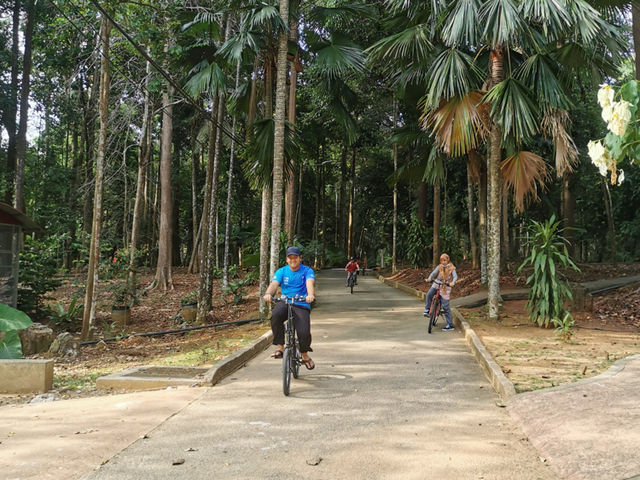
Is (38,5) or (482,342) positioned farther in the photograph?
(38,5)

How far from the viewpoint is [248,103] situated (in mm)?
17109

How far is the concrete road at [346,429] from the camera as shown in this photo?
4.23 metres

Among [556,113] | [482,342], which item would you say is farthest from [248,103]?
[482,342]

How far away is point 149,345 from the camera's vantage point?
12.1 meters

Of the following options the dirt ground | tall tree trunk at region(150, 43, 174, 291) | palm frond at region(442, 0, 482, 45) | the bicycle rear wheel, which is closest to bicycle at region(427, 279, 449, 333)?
the dirt ground

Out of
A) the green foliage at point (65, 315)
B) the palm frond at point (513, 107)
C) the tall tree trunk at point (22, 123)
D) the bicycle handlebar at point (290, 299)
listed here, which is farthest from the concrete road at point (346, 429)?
the tall tree trunk at point (22, 123)

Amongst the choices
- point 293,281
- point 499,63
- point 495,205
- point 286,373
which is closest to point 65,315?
point 293,281

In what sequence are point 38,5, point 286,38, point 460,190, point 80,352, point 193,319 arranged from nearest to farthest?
point 80,352 → point 286,38 → point 193,319 → point 38,5 → point 460,190

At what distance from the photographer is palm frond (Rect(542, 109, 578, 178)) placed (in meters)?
12.3

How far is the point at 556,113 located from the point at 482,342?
5.99 m

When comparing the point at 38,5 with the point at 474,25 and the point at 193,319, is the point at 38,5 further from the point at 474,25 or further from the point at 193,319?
the point at 474,25

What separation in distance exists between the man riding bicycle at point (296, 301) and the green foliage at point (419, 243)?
1996cm

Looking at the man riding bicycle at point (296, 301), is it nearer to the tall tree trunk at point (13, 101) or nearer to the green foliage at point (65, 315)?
the green foliage at point (65, 315)

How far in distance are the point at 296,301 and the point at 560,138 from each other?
8.26 metres
